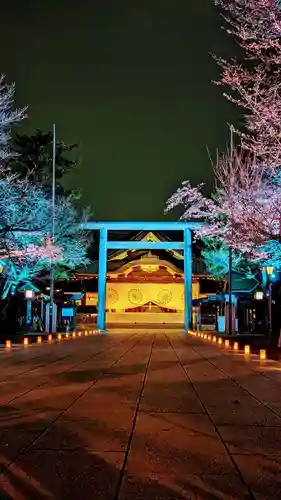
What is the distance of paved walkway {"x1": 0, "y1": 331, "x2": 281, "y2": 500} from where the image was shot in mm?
4637

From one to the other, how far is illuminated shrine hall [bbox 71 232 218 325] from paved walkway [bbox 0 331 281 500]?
147 feet

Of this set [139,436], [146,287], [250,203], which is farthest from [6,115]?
[146,287]

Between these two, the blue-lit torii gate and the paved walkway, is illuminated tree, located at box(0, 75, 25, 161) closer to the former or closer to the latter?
the paved walkway

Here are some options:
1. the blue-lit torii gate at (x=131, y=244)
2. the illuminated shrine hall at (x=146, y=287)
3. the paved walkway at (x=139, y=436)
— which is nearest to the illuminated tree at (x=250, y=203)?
the paved walkway at (x=139, y=436)

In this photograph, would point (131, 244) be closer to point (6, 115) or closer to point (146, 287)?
point (146, 287)

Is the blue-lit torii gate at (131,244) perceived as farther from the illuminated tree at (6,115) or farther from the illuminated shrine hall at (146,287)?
the illuminated tree at (6,115)

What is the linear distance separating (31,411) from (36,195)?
67.6ft

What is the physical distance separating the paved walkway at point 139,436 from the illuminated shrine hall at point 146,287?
44918 mm

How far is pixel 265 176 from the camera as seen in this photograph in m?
23.3

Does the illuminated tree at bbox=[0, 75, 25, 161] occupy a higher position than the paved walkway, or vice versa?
the illuminated tree at bbox=[0, 75, 25, 161]

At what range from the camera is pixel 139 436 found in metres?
6.47

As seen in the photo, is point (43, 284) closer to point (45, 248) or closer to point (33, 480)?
point (45, 248)

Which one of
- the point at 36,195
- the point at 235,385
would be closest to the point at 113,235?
the point at 36,195

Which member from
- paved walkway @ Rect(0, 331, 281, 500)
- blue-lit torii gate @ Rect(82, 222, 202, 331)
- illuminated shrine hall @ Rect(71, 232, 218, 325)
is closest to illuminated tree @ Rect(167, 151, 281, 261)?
paved walkway @ Rect(0, 331, 281, 500)
